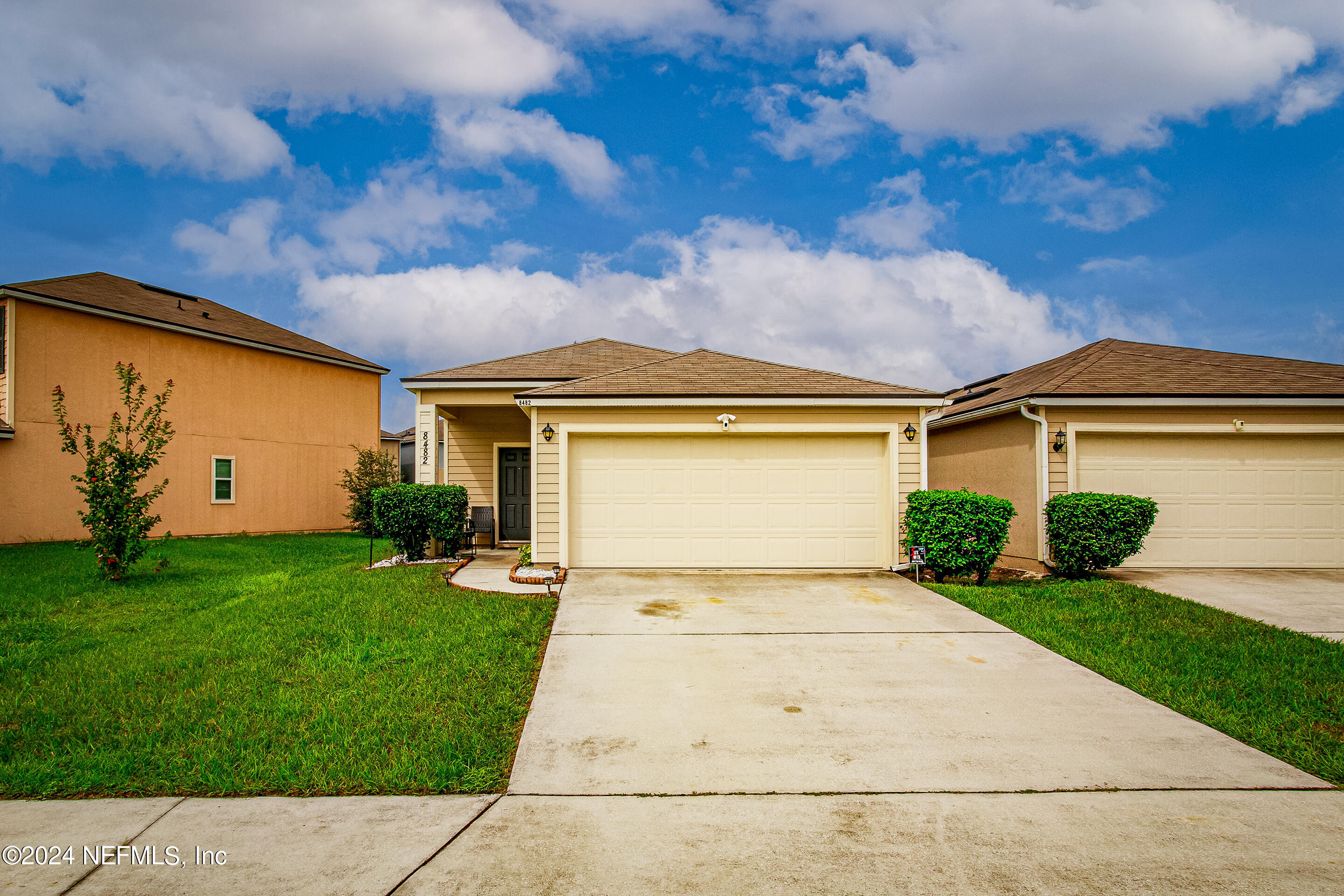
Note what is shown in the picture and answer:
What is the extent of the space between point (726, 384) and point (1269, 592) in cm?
729

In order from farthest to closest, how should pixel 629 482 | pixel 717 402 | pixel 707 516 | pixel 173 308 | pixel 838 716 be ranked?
pixel 173 308 < pixel 629 482 < pixel 707 516 < pixel 717 402 < pixel 838 716

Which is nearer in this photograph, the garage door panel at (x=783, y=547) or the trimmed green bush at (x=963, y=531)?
the trimmed green bush at (x=963, y=531)

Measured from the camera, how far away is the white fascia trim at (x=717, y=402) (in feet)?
30.3

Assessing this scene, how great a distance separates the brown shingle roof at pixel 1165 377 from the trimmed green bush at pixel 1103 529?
1720 millimetres

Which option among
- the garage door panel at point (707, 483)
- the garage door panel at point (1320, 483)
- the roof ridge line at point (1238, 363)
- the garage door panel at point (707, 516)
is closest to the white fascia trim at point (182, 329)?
the garage door panel at point (707, 483)

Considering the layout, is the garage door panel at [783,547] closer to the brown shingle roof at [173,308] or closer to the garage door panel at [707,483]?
the garage door panel at [707,483]

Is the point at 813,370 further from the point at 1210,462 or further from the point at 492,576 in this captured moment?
the point at 1210,462

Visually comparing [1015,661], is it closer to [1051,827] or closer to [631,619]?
[1051,827]

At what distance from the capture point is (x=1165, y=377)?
34.1 ft

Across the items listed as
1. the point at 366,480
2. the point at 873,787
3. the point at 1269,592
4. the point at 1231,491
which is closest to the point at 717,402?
the point at 873,787

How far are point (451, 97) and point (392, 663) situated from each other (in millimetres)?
12298

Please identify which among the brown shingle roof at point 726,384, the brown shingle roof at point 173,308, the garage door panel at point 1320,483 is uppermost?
the brown shingle roof at point 173,308

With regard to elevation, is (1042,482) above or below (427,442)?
below

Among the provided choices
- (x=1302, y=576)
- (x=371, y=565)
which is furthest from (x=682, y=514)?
(x=1302, y=576)
